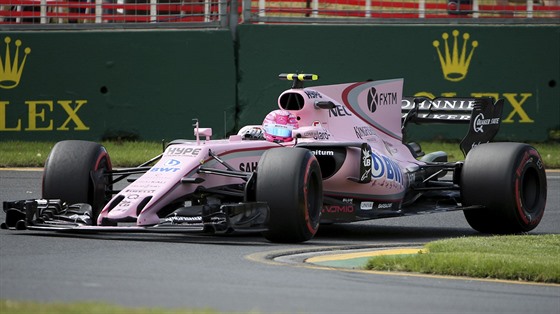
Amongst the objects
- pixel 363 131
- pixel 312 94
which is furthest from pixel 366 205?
pixel 312 94

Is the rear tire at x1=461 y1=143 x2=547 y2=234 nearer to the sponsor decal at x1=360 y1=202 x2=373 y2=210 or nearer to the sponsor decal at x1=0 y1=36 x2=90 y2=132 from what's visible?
the sponsor decal at x1=360 y1=202 x2=373 y2=210

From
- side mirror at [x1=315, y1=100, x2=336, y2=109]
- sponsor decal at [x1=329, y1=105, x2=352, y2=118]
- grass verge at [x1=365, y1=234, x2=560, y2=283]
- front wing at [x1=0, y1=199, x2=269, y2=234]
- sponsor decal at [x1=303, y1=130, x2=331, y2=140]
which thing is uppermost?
side mirror at [x1=315, y1=100, x2=336, y2=109]

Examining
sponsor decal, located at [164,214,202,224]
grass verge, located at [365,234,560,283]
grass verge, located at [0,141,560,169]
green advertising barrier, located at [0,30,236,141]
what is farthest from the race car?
green advertising barrier, located at [0,30,236,141]

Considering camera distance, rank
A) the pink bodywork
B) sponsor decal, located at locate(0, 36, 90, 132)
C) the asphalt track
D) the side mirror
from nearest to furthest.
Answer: the asphalt track
the pink bodywork
the side mirror
sponsor decal, located at locate(0, 36, 90, 132)

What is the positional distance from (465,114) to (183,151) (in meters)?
4.00

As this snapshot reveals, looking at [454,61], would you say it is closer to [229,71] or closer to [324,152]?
[229,71]

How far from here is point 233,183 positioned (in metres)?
12.2

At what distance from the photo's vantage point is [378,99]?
14117mm

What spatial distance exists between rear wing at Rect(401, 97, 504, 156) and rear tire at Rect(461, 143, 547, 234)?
1.20 meters

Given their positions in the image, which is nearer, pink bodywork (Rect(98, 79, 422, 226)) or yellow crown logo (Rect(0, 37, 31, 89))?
pink bodywork (Rect(98, 79, 422, 226))

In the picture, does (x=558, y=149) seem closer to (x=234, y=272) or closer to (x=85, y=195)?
(x=85, y=195)

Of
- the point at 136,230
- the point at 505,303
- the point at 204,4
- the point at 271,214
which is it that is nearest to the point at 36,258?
the point at 136,230

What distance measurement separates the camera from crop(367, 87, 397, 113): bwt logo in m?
14.0

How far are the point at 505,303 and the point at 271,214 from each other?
11.6ft
